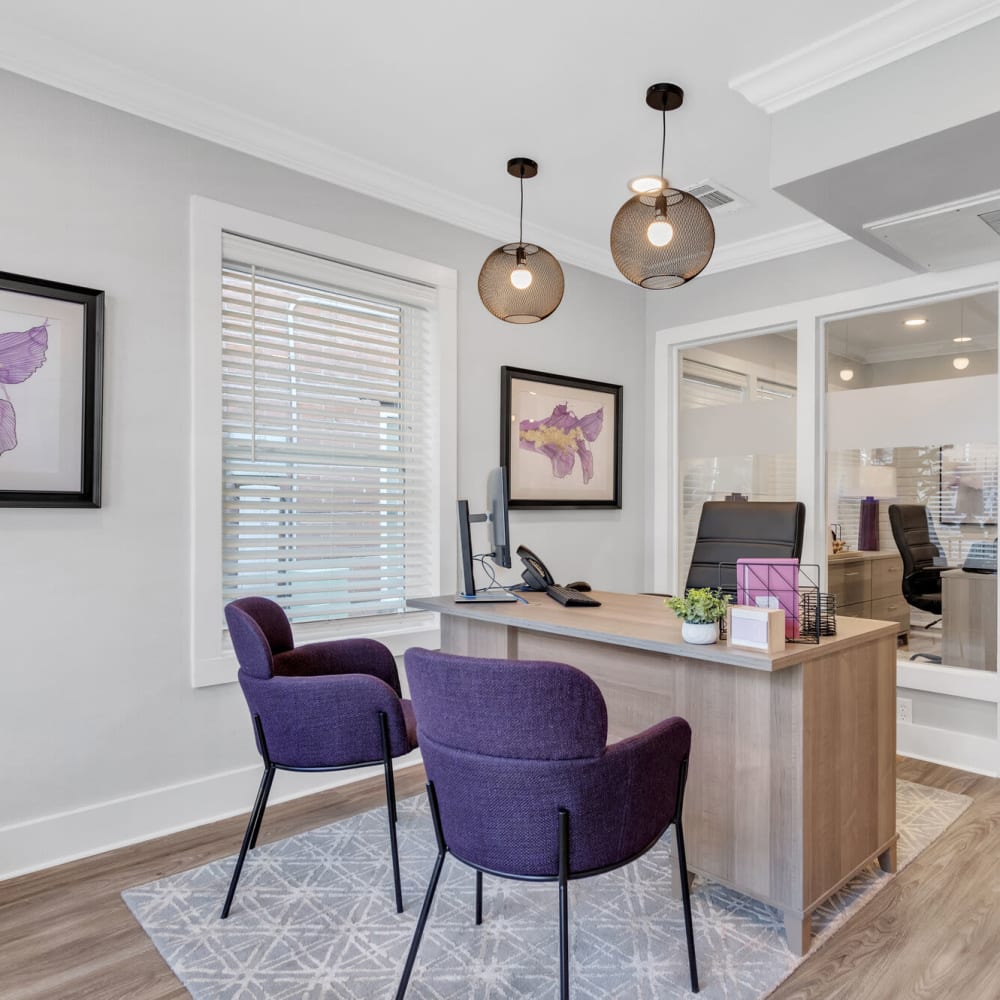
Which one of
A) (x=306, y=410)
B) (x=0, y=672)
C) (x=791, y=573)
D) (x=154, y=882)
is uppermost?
(x=306, y=410)

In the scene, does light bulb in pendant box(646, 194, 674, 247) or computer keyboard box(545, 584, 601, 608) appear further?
computer keyboard box(545, 584, 601, 608)

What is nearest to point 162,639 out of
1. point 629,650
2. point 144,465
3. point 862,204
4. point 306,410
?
point 144,465

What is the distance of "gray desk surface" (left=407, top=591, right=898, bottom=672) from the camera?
1847 millimetres

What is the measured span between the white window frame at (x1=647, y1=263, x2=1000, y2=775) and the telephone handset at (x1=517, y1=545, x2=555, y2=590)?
168 cm

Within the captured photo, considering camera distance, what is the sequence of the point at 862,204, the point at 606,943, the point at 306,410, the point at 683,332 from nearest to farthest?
the point at 606,943 → the point at 862,204 → the point at 306,410 → the point at 683,332

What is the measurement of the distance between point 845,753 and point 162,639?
2280 millimetres

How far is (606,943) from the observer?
6.54ft

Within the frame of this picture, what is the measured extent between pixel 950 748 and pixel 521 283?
284cm

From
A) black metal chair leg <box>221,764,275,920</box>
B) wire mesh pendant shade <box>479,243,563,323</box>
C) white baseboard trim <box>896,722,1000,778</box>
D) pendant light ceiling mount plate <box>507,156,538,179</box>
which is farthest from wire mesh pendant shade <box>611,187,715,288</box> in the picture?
white baseboard trim <box>896,722,1000,778</box>

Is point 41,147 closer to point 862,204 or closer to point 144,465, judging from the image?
point 144,465

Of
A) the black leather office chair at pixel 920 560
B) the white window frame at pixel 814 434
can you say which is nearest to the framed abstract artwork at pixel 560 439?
the white window frame at pixel 814 434

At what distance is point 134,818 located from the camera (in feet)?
8.58

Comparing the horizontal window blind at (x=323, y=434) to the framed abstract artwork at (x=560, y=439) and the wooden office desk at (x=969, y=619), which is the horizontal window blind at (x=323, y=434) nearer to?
the framed abstract artwork at (x=560, y=439)

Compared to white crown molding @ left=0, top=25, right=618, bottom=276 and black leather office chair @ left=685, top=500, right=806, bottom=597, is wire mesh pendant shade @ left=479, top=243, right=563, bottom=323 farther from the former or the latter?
black leather office chair @ left=685, top=500, right=806, bottom=597
